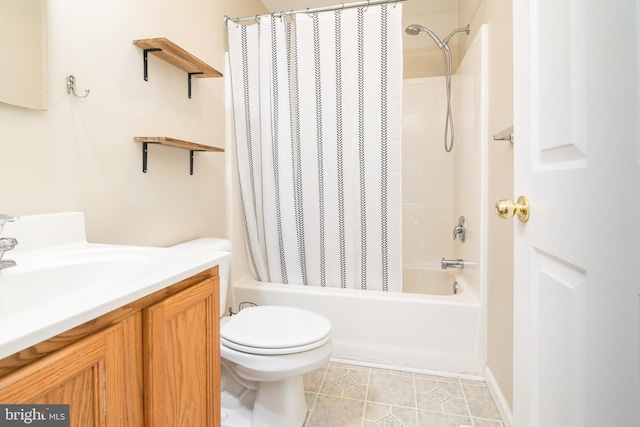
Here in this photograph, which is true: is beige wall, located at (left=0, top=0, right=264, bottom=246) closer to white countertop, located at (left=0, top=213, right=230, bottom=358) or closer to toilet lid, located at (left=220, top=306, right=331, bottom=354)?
white countertop, located at (left=0, top=213, right=230, bottom=358)

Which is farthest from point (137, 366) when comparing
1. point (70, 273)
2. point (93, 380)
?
point (70, 273)

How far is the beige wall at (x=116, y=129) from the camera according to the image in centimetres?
93

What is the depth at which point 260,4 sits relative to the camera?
2.36 metres

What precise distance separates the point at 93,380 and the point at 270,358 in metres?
0.72

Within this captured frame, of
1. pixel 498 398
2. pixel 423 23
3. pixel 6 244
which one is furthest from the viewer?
pixel 423 23

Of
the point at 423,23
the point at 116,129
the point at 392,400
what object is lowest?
the point at 392,400

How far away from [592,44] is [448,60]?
2.15 meters

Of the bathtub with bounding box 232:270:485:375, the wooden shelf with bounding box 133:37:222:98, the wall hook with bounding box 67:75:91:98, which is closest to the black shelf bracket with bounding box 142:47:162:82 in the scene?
the wooden shelf with bounding box 133:37:222:98

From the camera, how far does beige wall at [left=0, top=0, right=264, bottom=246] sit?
0.93m

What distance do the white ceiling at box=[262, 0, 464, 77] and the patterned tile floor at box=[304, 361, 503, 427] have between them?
7.03ft

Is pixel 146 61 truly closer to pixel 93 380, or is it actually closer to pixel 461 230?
pixel 93 380

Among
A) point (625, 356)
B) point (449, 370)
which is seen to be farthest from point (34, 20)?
point (449, 370)

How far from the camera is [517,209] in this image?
0.74 m

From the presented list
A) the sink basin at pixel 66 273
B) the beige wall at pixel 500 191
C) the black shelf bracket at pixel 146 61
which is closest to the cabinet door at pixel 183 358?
the sink basin at pixel 66 273
